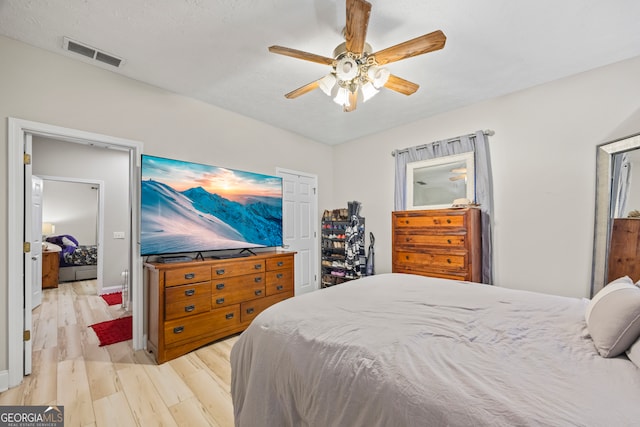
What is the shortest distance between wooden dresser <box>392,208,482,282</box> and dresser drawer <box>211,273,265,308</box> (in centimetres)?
174

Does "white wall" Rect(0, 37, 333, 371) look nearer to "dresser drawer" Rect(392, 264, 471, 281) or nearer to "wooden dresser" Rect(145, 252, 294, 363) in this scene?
"wooden dresser" Rect(145, 252, 294, 363)

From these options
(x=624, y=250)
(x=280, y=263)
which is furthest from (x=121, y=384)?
(x=624, y=250)

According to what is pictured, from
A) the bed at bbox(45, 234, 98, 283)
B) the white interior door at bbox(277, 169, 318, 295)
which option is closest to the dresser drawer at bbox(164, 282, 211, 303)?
the white interior door at bbox(277, 169, 318, 295)

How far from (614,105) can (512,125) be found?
0.77 meters

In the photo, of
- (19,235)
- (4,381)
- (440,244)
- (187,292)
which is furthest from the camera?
(440,244)

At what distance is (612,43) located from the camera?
2113 mm

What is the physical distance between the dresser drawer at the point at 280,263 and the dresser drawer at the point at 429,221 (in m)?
1.48

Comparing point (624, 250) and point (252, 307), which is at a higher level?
point (624, 250)

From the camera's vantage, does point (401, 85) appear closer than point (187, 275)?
Yes

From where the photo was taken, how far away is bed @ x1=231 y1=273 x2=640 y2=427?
725 millimetres

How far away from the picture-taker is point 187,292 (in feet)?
8.29

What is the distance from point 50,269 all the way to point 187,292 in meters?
4.42

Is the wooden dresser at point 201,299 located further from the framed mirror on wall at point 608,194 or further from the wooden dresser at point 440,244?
the framed mirror on wall at point 608,194

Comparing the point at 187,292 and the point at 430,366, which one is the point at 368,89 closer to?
the point at 430,366
